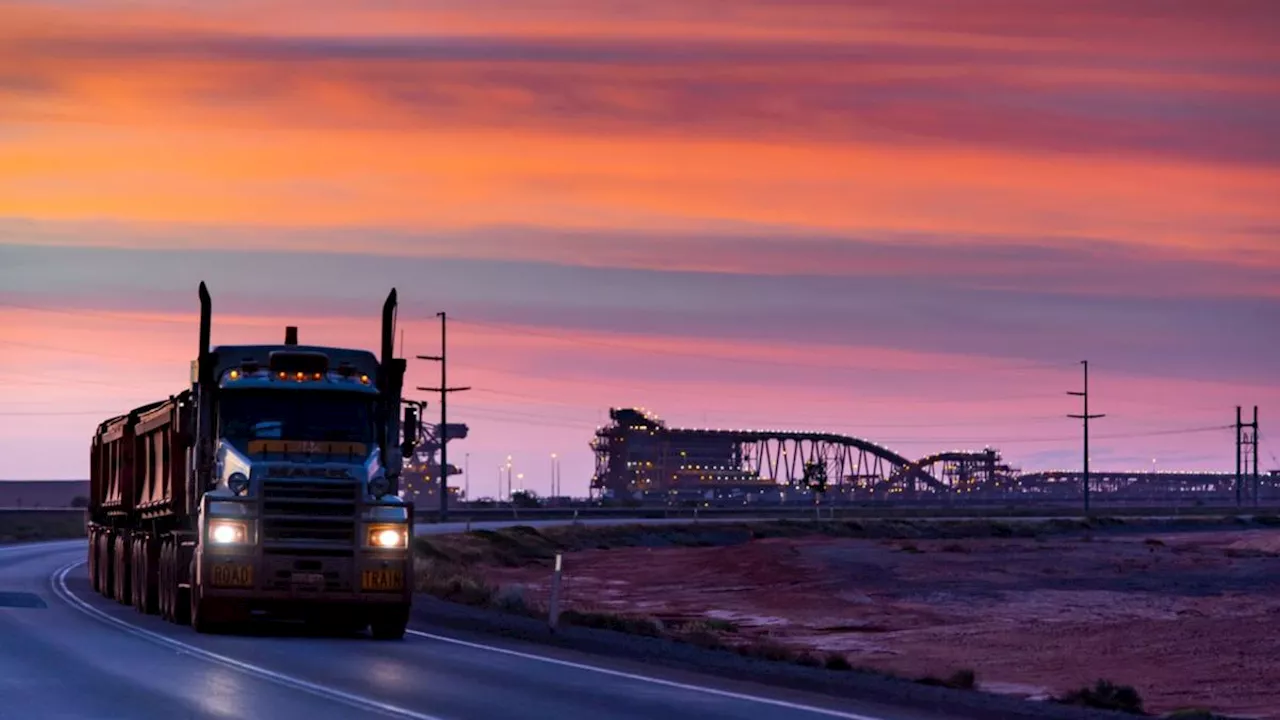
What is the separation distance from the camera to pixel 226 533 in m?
28.4

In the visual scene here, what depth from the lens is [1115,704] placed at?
22.3 meters

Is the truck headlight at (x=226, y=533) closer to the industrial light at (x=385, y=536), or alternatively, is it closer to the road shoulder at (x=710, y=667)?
the industrial light at (x=385, y=536)

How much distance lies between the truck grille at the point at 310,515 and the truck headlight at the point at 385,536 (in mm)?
251

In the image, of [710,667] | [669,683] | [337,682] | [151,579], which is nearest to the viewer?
[337,682]

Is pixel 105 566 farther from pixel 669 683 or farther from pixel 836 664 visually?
pixel 669 683

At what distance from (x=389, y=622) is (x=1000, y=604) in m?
26.4

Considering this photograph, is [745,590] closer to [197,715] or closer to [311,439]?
[311,439]

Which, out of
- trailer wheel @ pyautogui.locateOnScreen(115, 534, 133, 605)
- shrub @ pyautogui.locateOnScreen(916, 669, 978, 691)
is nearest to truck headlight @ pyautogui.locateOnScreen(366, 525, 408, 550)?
shrub @ pyautogui.locateOnScreen(916, 669, 978, 691)

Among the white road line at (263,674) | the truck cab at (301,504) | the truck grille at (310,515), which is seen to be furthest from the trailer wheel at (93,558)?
the truck grille at (310,515)

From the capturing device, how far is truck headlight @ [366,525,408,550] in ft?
94.2

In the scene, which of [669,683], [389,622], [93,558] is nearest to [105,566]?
[93,558]

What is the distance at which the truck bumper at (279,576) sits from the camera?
2831cm

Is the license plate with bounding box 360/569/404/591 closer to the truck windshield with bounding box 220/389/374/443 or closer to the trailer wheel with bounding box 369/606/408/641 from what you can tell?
the trailer wheel with bounding box 369/606/408/641

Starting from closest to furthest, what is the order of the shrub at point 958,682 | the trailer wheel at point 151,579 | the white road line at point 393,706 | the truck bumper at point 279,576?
the white road line at point 393,706 < the shrub at point 958,682 < the truck bumper at point 279,576 < the trailer wheel at point 151,579
